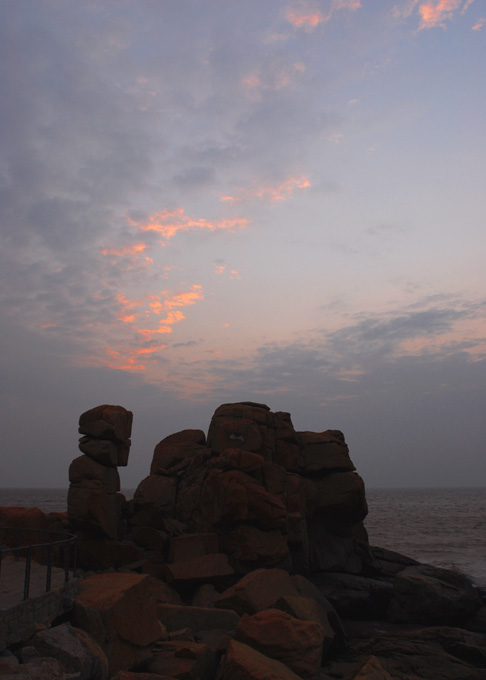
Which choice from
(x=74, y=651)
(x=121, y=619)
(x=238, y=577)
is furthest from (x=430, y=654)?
(x=74, y=651)

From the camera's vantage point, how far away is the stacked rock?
18531 millimetres

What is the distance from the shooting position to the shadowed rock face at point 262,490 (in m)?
18.5

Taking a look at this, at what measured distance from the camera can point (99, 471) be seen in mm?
19141

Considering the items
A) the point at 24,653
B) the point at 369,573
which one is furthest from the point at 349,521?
the point at 24,653

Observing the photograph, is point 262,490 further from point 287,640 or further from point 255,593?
point 287,640

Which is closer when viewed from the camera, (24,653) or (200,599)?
(24,653)

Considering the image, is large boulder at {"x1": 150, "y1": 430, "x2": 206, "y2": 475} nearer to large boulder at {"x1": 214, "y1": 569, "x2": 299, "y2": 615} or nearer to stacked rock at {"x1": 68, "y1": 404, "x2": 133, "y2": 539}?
stacked rock at {"x1": 68, "y1": 404, "x2": 133, "y2": 539}

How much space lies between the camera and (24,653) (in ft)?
26.9

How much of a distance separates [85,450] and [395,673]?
12071 mm

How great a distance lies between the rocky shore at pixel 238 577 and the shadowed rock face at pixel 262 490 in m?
0.06

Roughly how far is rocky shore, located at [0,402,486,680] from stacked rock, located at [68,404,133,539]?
2.0 inches

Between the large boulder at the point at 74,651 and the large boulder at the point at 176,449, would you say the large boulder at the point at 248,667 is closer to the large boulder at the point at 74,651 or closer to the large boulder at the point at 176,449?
the large boulder at the point at 74,651

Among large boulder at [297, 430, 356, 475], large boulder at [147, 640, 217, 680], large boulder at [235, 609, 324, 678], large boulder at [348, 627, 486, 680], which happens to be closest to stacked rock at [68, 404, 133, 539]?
large boulder at [297, 430, 356, 475]

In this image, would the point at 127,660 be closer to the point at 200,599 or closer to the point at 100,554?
the point at 200,599
